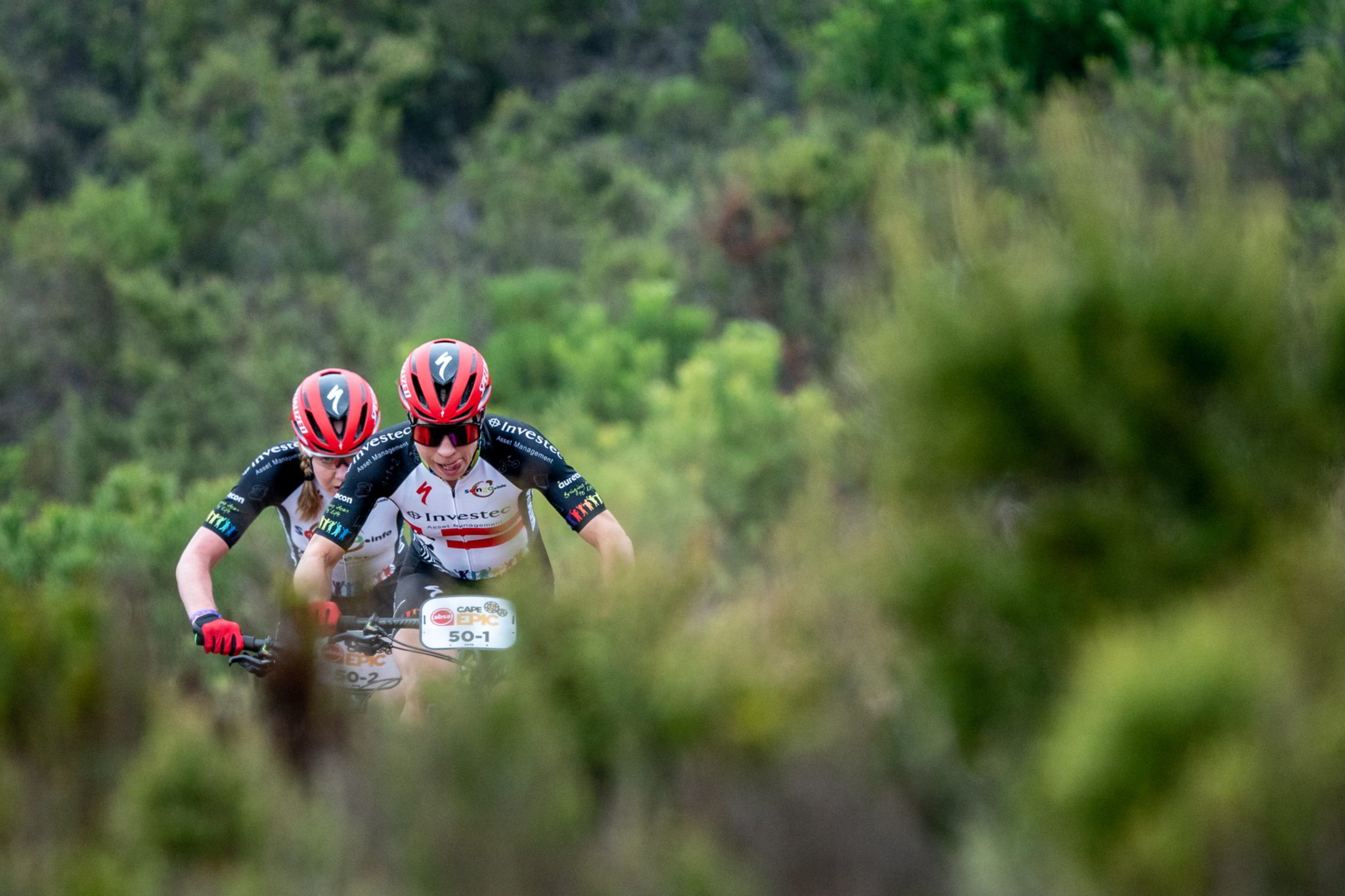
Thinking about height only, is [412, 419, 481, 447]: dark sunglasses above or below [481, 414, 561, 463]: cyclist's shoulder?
below

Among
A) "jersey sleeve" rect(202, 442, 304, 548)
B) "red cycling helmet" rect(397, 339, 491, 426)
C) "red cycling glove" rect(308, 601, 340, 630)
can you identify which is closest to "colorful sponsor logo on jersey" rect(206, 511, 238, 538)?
"jersey sleeve" rect(202, 442, 304, 548)

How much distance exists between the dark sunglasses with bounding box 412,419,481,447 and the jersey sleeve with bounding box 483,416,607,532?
0.93 ft

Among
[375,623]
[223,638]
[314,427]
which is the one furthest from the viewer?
[314,427]

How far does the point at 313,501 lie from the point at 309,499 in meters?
0.02

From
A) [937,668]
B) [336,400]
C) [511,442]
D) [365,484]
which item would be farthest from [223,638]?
[937,668]

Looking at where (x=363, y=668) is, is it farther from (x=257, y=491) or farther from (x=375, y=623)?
(x=257, y=491)

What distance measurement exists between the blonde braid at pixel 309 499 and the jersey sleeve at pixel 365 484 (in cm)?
59

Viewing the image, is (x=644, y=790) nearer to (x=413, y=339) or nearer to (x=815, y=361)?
(x=815, y=361)

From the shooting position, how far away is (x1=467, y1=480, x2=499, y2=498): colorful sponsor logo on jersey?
5.96m

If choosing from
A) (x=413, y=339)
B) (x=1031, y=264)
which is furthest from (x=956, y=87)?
(x=1031, y=264)

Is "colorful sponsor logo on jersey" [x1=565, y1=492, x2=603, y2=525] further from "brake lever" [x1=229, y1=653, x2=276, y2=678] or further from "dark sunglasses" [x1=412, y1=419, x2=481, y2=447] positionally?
"brake lever" [x1=229, y1=653, x2=276, y2=678]

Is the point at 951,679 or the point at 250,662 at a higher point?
the point at 250,662

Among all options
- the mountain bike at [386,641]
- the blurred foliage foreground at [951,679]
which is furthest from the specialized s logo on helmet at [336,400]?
the blurred foliage foreground at [951,679]

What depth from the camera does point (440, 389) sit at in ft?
18.2
